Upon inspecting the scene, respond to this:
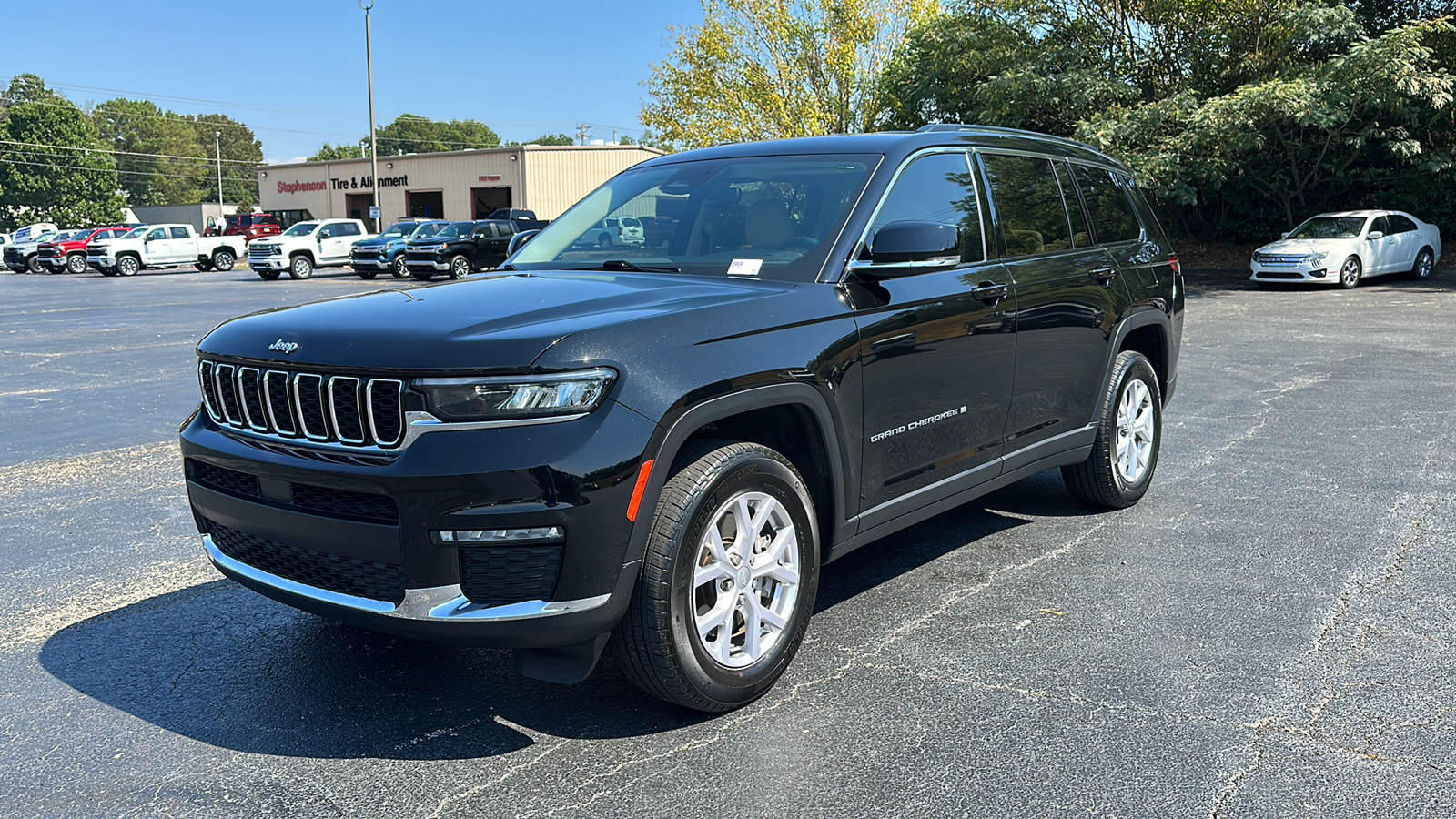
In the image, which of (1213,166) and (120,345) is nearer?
(120,345)

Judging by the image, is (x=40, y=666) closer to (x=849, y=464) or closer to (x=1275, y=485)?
(x=849, y=464)

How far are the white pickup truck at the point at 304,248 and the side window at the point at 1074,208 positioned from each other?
32.4 m

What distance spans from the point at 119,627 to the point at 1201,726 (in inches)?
152

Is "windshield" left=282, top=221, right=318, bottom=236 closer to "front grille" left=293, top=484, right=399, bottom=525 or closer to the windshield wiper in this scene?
the windshield wiper

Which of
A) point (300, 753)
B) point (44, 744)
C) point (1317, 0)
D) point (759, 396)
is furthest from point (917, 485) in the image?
point (1317, 0)

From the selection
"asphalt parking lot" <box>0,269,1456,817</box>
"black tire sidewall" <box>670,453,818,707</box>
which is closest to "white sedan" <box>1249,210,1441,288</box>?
"asphalt parking lot" <box>0,269,1456,817</box>

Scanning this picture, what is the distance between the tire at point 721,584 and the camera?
3285mm

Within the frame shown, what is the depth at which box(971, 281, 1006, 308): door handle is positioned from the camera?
459cm

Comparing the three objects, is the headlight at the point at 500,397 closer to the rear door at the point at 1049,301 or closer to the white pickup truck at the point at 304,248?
the rear door at the point at 1049,301

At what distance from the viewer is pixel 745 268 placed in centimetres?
414

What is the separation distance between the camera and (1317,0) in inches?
912

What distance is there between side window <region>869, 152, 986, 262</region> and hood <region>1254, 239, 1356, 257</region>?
20.1 meters

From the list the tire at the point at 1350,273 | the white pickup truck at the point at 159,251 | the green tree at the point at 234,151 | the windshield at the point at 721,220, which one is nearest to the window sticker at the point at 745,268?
the windshield at the point at 721,220

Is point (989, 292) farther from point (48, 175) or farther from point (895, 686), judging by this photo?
point (48, 175)
